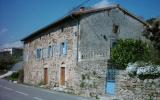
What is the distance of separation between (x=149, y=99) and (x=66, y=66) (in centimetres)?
1125

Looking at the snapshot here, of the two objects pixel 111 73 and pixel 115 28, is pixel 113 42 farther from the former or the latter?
pixel 111 73

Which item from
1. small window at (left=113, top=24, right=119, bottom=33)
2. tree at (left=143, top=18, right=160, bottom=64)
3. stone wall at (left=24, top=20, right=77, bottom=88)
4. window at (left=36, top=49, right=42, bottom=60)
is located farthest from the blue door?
window at (left=36, top=49, right=42, bottom=60)

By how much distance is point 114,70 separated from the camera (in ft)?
64.0

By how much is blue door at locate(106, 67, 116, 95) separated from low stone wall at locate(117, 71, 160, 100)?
2.66 feet

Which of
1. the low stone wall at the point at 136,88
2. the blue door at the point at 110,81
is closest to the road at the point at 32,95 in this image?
the blue door at the point at 110,81

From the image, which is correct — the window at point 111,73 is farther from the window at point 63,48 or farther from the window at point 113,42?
the window at point 63,48

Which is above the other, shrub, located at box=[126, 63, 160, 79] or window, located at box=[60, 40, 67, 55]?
window, located at box=[60, 40, 67, 55]

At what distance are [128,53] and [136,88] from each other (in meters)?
5.29

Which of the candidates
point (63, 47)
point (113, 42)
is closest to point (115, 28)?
point (113, 42)

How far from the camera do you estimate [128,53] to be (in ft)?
71.4

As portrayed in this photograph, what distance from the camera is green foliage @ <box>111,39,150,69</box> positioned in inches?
778

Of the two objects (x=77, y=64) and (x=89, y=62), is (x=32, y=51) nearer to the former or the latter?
(x=77, y=64)

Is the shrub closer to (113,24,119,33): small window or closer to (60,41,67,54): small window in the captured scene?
(113,24,119,33): small window

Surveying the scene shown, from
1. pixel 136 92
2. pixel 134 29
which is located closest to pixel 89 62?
pixel 136 92
